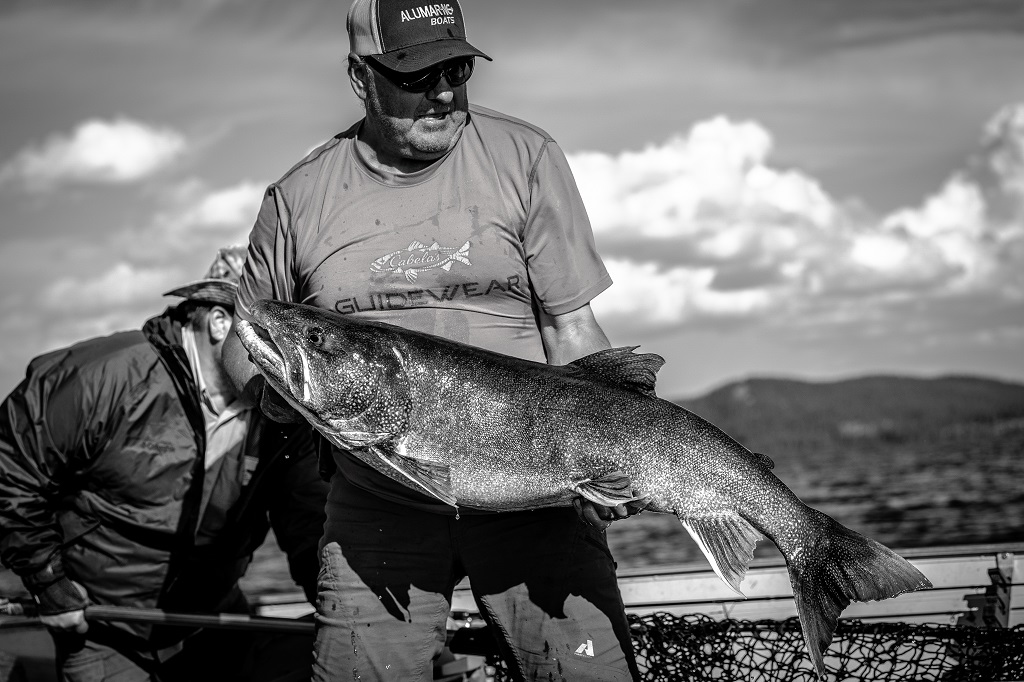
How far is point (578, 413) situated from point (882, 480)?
2698 inches

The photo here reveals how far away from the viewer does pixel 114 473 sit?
202 inches

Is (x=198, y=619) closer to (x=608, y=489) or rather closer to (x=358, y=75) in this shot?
(x=608, y=489)

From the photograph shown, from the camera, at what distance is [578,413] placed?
11.0ft

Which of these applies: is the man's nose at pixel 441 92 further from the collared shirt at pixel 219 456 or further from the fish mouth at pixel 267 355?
the collared shirt at pixel 219 456

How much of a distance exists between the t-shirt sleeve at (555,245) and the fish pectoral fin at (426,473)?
2.67 ft

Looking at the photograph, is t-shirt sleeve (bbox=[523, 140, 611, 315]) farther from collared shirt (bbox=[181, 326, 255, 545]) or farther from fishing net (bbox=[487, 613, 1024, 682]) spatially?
collared shirt (bbox=[181, 326, 255, 545])

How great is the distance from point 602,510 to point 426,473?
618mm

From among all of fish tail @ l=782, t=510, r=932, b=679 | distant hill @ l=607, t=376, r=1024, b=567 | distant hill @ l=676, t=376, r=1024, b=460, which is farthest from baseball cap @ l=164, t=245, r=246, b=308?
distant hill @ l=676, t=376, r=1024, b=460

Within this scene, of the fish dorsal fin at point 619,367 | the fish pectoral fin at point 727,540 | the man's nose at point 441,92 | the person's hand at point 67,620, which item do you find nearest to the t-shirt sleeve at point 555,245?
the fish dorsal fin at point 619,367

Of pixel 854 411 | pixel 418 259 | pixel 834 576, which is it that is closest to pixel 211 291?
pixel 418 259

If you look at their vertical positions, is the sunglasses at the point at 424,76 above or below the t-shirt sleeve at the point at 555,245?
above

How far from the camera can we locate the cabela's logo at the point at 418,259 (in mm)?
3533

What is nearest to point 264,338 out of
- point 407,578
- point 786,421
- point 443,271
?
point 443,271

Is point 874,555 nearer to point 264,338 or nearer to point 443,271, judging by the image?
point 443,271
